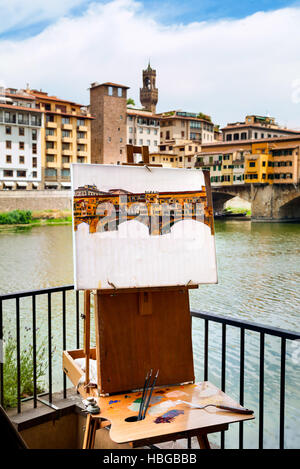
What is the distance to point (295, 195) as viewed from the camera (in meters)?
38.1

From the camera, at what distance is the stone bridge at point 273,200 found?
38438 millimetres

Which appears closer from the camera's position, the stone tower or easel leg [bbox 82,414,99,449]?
easel leg [bbox 82,414,99,449]

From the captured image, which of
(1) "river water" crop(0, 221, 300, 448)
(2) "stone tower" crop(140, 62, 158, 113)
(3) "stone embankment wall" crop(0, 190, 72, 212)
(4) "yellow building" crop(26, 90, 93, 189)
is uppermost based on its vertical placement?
(2) "stone tower" crop(140, 62, 158, 113)

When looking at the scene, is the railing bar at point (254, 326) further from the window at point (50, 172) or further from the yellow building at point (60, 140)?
the window at point (50, 172)

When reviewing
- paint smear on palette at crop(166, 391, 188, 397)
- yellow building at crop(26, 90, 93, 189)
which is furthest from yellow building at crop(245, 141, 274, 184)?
paint smear on palette at crop(166, 391, 188, 397)

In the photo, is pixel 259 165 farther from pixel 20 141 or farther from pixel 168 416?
pixel 168 416

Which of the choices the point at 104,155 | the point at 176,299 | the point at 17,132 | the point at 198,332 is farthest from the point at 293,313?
the point at 104,155

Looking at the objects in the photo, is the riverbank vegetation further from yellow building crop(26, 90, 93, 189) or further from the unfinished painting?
the unfinished painting

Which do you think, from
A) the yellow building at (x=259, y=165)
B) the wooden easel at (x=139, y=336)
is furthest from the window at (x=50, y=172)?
the wooden easel at (x=139, y=336)

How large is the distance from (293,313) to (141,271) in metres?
10.7

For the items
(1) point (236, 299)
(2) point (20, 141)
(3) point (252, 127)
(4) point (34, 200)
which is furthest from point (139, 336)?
(3) point (252, 127)

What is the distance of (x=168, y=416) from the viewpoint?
1526 millimetres

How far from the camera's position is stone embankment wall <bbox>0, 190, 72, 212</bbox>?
33.7 m

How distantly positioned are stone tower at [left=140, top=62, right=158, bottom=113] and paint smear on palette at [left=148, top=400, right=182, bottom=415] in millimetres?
68358
